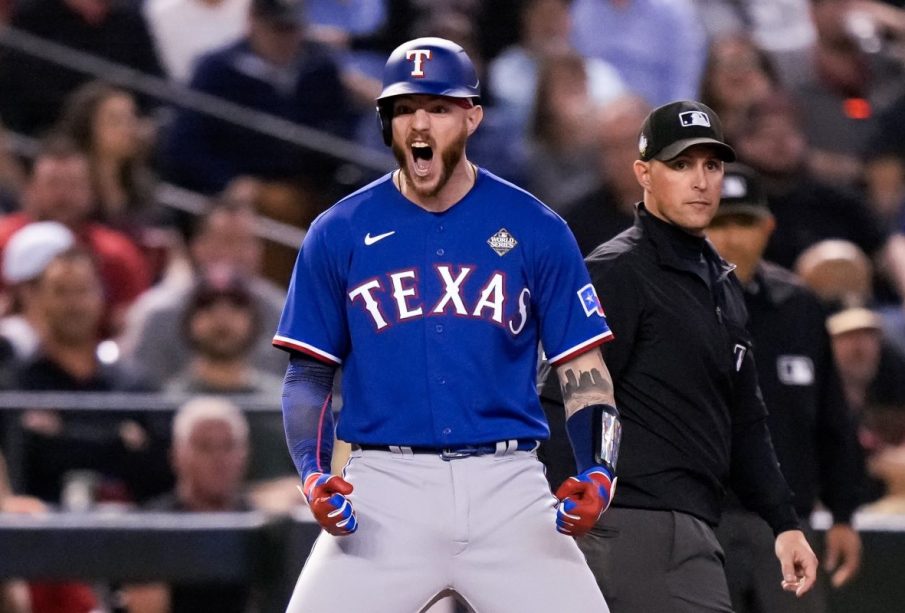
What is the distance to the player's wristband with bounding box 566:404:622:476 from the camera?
13.0ft

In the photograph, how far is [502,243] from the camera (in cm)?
403

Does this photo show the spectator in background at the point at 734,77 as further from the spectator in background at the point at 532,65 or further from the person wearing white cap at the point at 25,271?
the person wearing white cap at the point at 25,271

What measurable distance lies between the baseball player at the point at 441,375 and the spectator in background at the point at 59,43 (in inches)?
215

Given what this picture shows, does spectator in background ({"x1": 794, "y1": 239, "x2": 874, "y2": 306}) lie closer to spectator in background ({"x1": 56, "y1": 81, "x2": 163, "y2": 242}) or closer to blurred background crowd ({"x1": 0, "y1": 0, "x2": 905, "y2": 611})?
blurred background crowd ({"x1": 0, "y1": 0, "x2": 905, "y2": 611})

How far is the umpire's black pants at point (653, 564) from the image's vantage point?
14.3 feet

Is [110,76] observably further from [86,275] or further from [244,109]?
[86,275]

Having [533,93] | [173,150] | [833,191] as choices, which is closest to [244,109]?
[173,150]

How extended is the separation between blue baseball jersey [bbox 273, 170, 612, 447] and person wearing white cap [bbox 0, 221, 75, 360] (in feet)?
11.2

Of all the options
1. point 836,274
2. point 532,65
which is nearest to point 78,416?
point 836,274

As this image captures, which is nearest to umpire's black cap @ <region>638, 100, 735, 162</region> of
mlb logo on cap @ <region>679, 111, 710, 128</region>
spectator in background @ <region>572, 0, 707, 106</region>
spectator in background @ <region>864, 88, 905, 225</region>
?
mlb logo on cap @ <region>679, 111, 710, 128</region>

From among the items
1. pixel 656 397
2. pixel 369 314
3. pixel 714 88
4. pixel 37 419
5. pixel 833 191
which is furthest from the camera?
pixel 714 88

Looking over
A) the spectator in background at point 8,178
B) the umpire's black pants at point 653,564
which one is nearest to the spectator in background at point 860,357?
the umpire's black pants at point 653,564

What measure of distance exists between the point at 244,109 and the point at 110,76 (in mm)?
724

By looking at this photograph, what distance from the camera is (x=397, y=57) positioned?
405 cm
